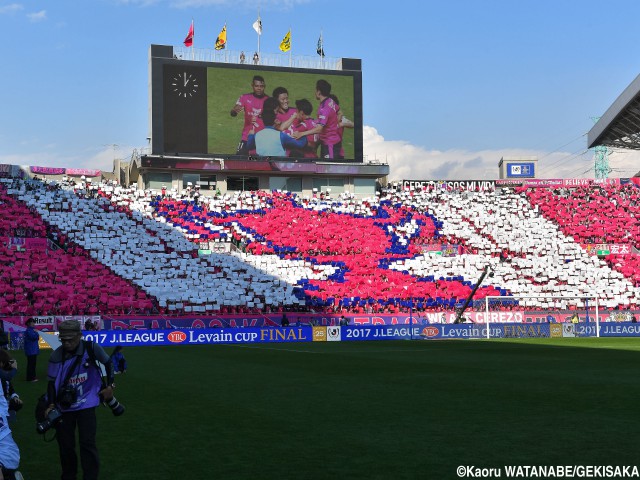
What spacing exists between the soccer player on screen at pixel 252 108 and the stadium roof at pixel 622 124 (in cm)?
2622

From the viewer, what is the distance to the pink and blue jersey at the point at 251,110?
214 feet

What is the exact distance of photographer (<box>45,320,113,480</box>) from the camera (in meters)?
8.77

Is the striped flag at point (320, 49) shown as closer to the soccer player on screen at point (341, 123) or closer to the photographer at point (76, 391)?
the soccer player on screen at point (341, 123)

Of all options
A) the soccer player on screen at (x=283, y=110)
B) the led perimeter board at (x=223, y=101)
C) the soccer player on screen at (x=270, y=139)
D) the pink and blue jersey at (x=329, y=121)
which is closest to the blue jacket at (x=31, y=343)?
the led perimeter board at (x=223, y=101)

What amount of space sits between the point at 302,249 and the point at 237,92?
14.3 m

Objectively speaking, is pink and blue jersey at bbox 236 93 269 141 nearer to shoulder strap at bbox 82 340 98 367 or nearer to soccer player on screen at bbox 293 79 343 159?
soccer player on screen at bbox 293 79 343 159

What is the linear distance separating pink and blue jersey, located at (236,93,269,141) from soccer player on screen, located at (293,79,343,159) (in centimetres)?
352

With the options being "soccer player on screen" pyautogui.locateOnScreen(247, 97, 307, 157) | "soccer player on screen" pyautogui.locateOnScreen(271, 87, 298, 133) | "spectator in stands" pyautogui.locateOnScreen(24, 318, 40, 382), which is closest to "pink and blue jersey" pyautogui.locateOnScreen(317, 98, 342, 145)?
"soccer player on screen" pyautogui.locateOnScreen(247, 97, 307, 157)

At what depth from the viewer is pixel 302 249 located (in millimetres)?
62062

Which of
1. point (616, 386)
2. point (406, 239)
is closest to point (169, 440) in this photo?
point (616, 386)

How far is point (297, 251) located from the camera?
202ft

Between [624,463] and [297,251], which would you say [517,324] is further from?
[624,463]

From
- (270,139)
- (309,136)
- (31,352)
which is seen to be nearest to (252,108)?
(270,139)

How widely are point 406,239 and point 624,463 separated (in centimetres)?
Answer: 5606
